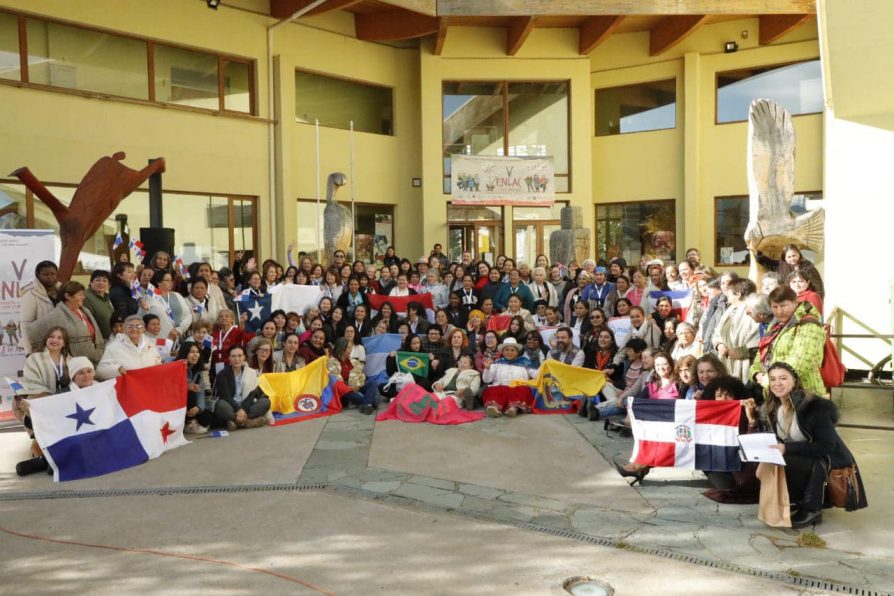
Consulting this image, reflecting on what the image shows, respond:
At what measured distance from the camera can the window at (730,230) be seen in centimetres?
1697

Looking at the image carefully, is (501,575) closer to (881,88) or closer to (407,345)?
(407,345)

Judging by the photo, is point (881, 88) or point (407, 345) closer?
point (881, 88)

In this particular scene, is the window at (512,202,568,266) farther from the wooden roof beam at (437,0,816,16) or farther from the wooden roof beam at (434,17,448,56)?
the wooden roof beam at (437,0,816,16)

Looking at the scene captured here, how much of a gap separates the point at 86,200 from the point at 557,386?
619cm

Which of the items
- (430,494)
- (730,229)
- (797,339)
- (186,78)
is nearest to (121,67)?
(186,78)

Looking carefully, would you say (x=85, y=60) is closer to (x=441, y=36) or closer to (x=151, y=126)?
(x=151, y=126)

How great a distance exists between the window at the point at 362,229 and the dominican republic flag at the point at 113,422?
932 centimetres

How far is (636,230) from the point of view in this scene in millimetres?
18094

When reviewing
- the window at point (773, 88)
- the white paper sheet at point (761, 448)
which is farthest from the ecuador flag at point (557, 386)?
the window at point (773, 88)

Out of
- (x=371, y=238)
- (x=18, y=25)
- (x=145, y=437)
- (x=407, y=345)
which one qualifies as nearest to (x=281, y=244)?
(x=371, y=238)

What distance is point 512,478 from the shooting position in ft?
18.7

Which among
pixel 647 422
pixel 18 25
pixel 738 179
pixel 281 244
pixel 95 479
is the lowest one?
pixel 95 479

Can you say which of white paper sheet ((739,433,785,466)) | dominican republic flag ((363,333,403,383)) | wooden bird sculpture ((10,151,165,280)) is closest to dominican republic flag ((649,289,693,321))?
dominican republic flag ((363,333,403,383))

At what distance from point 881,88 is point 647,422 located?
5.60 meters
